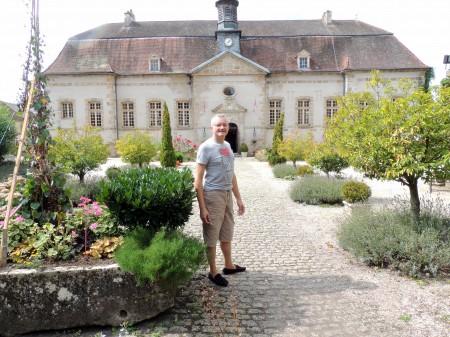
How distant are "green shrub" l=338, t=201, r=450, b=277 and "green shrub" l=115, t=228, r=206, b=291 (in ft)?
8.39

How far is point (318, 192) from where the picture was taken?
9297 mm

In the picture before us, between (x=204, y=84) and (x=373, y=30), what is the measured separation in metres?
13.3

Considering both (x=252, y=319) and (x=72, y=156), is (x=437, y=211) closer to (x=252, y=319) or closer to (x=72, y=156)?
(x=252, y=319)

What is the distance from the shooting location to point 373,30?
27.0 meters

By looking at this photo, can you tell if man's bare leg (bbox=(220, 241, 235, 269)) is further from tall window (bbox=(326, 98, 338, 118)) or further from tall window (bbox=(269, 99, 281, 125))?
tall window (bbox=(326, 98, 338, 118))

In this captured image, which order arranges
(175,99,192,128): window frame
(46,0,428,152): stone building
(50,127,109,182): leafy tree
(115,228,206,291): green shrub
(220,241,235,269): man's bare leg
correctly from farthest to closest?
(175,99,192,128): window frame
(46,0,428,152): stone building
(50,127,109,182): leafy tree
(220,241,235,269): man's bare leg
(115,228,206,291): green shrub

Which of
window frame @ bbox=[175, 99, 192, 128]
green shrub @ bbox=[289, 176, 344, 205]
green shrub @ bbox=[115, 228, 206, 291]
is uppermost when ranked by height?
window frame @ bbox=[175, 99, 192, 128]

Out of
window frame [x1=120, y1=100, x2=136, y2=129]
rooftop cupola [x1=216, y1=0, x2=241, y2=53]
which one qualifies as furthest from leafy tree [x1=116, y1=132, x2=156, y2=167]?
rooftop cupola [x1=216, y1=0, x2=241, y2=53]

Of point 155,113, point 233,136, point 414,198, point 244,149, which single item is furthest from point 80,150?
point 233,136

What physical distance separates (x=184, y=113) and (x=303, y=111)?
8.42 metres

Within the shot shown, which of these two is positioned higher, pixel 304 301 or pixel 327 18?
pixel 327 18

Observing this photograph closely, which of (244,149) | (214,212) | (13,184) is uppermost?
(13,184)

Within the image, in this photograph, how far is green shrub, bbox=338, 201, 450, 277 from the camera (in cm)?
448

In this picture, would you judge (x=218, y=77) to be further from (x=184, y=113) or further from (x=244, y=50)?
(x=184, y=113)
